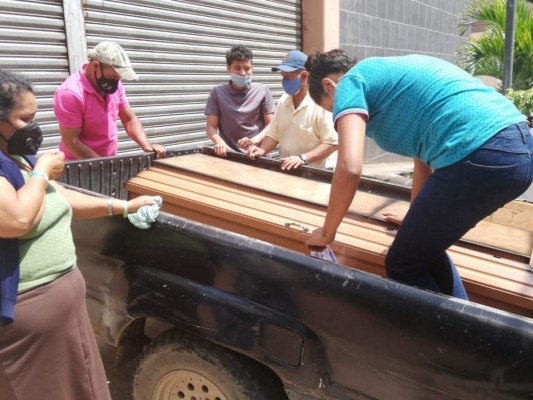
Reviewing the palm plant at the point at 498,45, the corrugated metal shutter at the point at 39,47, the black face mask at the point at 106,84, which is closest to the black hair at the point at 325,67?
the black face mask at the point at 106,84

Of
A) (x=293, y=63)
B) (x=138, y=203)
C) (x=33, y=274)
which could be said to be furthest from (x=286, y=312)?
(x=293, y=63)

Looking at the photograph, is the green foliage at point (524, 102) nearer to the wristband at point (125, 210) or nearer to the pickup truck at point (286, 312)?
the pickup truck at point (286, 312)

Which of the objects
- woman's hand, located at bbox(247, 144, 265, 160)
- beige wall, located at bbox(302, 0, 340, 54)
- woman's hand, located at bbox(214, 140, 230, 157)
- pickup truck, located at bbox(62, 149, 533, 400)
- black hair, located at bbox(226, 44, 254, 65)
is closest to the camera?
pickup truck, located at bbox(62, 149, 533, 400)

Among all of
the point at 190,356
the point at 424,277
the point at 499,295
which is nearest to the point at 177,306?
the point at 190,356

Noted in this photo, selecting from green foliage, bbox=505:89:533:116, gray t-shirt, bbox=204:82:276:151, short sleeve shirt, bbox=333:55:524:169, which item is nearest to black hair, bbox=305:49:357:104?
short sleeve shirt, bbox=333:55:524:169

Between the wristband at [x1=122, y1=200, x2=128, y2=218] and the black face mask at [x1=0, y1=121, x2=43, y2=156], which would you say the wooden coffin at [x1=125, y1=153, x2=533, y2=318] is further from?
the black face mask at [x1=0, y1=121, x2=43, y2=156]

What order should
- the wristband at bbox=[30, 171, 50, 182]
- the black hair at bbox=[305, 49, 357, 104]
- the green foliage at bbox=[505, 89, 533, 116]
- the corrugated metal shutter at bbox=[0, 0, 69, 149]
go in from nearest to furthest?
the wristband at bbox=[30, 171, 50, 182] → the black hair at bbox=[305, 49, 357, 104] → the corrugated metal shutter at bbox=[0, 0, 69, 149] → the green foliage at bbox=[505, 89, 533, 116]

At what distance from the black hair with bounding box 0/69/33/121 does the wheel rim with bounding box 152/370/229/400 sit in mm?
1247

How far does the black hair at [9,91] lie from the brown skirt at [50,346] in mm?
637

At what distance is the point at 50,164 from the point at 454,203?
153 cm

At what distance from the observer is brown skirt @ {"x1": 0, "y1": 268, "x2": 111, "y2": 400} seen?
A: 1.84m

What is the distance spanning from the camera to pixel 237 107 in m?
4.58

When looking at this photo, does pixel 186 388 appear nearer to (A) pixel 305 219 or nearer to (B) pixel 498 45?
(A) pixel 305 219

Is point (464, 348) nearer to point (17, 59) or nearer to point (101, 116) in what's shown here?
point (101, 116)
